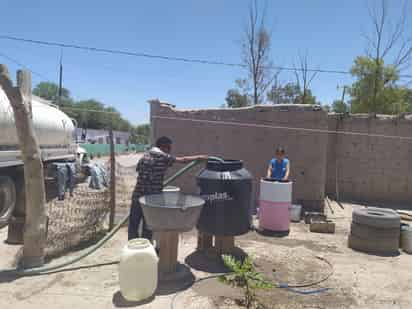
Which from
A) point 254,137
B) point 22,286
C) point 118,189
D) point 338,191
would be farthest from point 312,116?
point 22,286

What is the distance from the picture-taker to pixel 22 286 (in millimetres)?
3303

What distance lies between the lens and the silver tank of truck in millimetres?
5785

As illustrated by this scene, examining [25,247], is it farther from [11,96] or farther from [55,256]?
[11,96]

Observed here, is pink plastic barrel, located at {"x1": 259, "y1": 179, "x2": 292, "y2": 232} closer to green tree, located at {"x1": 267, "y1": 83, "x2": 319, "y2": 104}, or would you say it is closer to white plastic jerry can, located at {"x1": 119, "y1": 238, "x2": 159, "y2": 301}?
white plastic jerry can, located at {"x1": 119, "y1": 238, "x2": 159, "y2": 301}

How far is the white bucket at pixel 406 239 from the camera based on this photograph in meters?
4.77

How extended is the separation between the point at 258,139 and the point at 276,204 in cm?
228

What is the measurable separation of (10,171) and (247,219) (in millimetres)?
5118

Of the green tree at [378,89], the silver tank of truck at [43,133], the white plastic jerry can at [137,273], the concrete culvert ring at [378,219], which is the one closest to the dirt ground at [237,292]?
the white plastic jerry can at [137,273]

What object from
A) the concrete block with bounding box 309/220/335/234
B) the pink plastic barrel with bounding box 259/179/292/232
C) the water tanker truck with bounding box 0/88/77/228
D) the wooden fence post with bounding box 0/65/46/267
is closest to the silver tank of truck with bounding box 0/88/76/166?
the water tanker truck with bounding box 0/88/77/228

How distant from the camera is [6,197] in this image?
6086 mm

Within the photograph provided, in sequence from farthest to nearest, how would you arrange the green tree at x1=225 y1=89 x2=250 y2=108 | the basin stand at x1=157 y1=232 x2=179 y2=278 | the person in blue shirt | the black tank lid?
the green tree at x1=225 y1=89 x2=250 y2=108 → the person in blue shirt → the black tank lid → the basin stand at x1=157 y1=232 x2=179 y2=278

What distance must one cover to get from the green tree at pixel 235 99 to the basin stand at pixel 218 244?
1803 centimetres

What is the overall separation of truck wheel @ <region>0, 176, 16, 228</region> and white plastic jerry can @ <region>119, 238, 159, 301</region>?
13.5 feet

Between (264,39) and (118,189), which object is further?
Answer: (264,39)
